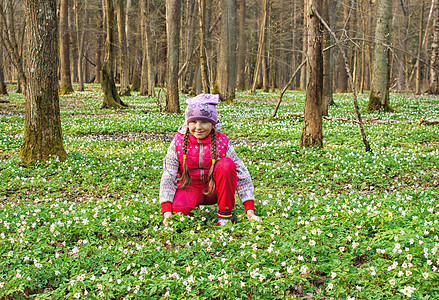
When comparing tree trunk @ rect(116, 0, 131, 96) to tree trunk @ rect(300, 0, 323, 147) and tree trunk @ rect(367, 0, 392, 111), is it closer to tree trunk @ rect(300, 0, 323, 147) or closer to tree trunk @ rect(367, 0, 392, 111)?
tree trunk @ rect(367, 0, 392, 111)

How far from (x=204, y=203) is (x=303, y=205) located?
1.45 meters

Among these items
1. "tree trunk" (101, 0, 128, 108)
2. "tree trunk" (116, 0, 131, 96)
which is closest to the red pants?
"tree trunk" (101, 0, 128, 108)

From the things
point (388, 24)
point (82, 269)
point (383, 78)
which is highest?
point (388, 24)

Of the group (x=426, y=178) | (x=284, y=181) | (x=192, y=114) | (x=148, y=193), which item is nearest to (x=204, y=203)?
(x=192, y=114)

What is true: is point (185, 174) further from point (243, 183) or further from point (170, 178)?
point (243, 183)

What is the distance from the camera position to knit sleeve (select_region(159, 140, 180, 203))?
488 cm

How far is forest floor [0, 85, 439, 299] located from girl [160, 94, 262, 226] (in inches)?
9.2

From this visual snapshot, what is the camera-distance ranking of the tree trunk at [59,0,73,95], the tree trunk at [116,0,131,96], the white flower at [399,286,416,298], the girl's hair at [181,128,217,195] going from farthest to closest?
the tree trunk at [116,0,131,96] → the tree trunk at [59,0,73,95] → the girl's hair at [181,128,217,195] → the white flower at [399,286,416,298]

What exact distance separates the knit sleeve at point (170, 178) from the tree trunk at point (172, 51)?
1255 centimetres

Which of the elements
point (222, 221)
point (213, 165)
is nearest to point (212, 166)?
point (213, 165)

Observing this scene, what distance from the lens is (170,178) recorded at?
494 cm

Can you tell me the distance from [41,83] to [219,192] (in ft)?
17.6

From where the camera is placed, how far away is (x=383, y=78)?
56.9 ft

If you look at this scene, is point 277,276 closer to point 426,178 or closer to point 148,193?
point 148,193
